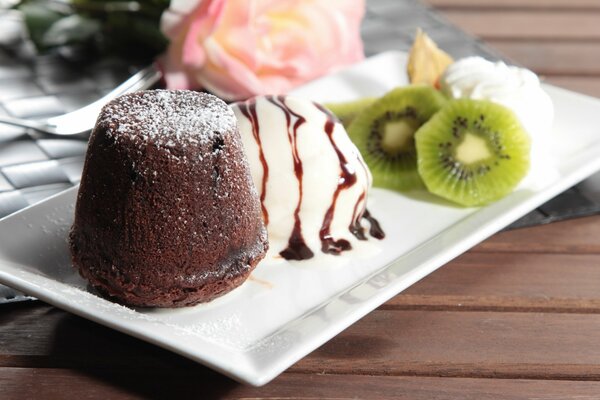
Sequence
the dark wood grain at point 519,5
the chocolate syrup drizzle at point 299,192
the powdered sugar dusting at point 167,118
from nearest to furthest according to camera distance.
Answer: the powdered sugar dusting at point 167,118, the chocolate syrup drizzle at point 299,192, the dark wood grain at point 519,5

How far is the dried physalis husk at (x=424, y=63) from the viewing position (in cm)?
204

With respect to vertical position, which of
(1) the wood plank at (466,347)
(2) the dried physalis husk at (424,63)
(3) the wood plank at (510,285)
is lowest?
(3) the wood plank at (510,285)

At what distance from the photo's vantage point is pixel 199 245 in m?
1.30

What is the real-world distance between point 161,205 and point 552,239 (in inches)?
29.9

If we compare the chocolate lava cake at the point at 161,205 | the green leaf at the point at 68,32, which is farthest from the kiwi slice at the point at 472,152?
the green leaf at the point at 68,32

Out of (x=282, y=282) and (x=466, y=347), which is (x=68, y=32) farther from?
(x=466, y=347)

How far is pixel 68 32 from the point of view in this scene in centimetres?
229

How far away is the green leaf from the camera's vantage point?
2.29m

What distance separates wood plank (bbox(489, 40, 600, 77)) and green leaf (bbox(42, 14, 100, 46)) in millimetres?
1161

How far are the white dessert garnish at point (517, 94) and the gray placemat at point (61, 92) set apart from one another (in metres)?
0.09

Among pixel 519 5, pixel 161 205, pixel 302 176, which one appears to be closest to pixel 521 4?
pixel 519 5

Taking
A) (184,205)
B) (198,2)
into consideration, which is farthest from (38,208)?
(198,2)

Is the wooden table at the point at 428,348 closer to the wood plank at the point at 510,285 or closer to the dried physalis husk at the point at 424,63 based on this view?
the wood plank at the point at 510,285

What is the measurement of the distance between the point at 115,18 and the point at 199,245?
1.17 metres
